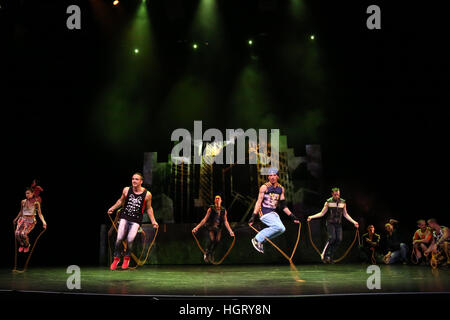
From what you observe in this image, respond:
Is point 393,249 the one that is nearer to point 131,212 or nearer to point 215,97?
point 131,212

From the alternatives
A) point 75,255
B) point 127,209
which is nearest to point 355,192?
point 127,209

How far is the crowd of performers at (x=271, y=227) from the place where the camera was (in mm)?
7676

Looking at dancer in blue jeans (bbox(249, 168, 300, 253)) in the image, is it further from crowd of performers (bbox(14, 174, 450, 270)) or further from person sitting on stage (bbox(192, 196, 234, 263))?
person sitting on stage (bbox(192, 196, 234, 263))

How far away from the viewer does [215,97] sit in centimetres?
1574

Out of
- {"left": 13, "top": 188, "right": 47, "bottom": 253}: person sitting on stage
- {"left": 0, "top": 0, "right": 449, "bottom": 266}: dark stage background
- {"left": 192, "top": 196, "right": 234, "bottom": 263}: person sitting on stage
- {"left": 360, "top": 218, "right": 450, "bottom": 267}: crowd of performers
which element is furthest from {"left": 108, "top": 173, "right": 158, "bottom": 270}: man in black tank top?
{"left": 360, "top": 218, "right": 450, "bottom": 267}: crowd of performers

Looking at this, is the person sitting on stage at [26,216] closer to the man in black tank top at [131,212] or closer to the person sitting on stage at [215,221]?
the man in black tank top at [131,212]

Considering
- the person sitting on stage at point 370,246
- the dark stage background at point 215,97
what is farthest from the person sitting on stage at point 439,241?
the dark stage background at point 215,97

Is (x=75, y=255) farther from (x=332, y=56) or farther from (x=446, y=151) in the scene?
(x=446, y=151)

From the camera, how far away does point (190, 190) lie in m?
14.1

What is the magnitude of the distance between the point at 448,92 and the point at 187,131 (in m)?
9.52

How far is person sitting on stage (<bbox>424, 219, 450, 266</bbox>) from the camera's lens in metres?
9.92

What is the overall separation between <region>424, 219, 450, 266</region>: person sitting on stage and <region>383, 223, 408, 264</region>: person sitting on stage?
1.03m

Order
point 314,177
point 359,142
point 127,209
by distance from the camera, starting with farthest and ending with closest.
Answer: point 359,142, point 314,177, point 127,209
